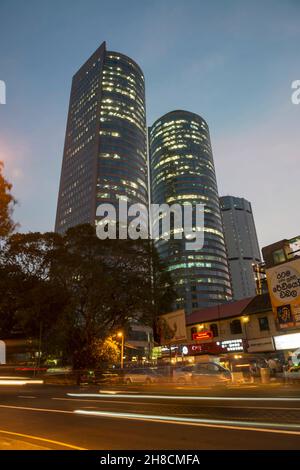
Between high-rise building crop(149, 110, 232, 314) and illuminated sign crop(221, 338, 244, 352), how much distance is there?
88.0 m

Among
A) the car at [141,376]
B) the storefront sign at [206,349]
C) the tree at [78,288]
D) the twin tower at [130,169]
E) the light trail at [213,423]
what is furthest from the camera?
the twin tower at [130,169]

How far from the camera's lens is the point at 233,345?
134ft

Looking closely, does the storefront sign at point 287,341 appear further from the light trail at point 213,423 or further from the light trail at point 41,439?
the light trail at point 41,439

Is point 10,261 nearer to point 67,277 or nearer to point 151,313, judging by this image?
point 67,277

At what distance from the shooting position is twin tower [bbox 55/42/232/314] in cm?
13800

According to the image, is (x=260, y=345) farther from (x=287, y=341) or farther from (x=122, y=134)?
(x=122, y=134)

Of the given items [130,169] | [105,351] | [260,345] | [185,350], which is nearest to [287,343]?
[260,345]

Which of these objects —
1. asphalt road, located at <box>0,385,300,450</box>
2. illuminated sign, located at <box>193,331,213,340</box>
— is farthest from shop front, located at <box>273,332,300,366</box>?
asphalt road, located at <box>0,385,300,450</box>

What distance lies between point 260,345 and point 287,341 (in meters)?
4.54

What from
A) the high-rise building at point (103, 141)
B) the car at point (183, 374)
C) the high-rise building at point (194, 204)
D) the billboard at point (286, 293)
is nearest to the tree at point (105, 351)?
the car at point (183, 374)

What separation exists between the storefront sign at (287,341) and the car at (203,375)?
15.7 metres

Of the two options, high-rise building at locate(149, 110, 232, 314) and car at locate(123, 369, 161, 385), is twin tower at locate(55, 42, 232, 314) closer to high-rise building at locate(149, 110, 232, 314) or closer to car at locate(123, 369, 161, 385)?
high-rise building at locate(149, 110, 232, 314)

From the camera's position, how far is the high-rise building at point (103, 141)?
443 ft
